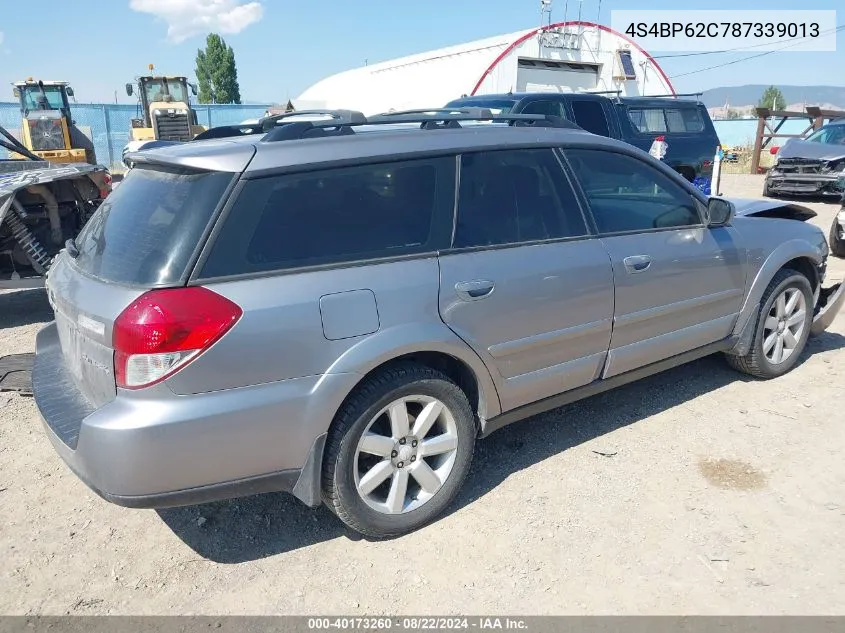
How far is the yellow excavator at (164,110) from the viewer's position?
20828 mm

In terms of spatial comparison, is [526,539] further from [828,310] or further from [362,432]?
[828,310]

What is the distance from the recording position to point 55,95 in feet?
63.9

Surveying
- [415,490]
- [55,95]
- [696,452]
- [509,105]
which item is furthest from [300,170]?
[55,95]

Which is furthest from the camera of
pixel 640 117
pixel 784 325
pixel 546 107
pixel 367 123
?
pixel 640 117

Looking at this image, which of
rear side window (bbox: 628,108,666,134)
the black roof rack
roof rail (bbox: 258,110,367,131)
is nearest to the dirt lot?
the black roof rack

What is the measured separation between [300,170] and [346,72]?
30.9 metres

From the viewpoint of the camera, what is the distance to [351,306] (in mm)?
2688

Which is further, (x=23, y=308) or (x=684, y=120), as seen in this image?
(x=684, y=120)

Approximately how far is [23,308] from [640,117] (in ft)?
30.1

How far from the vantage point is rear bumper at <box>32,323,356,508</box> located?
243cm

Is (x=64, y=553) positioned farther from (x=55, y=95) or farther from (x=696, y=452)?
(x=55, y=95)

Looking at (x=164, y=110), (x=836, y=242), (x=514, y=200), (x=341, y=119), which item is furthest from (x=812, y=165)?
(x=164, y=110)

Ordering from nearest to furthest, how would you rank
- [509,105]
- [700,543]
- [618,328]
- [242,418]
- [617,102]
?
1. [242,418]
2. [700,543]
3. [618,328]
4. [509,105]
5. [617,102]

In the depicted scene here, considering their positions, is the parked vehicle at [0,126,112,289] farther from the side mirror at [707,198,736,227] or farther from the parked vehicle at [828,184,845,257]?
the parked vehicle at [828,184,845,257]
